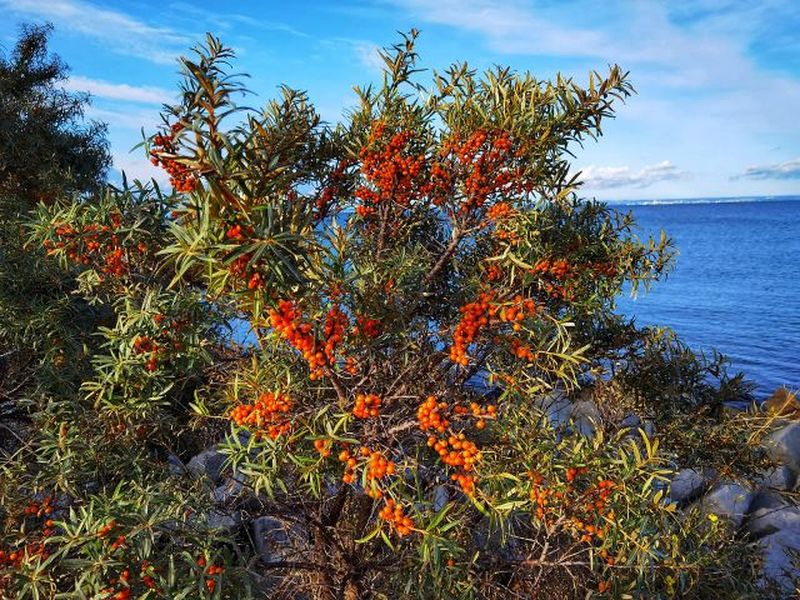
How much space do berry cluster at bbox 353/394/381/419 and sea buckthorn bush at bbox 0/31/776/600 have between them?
0.04 feet

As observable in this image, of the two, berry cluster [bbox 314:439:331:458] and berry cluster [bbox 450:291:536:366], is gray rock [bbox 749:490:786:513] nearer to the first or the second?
berry cluster [bbox 450:291:536:366]

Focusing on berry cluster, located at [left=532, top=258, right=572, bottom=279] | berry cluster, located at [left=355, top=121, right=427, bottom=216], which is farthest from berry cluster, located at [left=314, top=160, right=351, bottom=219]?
berry cluster, located at [left=532, top=258, right=572, bottom=279]

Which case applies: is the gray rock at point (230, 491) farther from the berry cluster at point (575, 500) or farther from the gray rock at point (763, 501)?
the gray rock at point (763, 501)

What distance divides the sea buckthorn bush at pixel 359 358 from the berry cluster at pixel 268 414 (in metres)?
0.02

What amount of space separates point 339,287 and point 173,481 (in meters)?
2.50

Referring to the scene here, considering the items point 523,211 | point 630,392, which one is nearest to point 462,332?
point 523,211

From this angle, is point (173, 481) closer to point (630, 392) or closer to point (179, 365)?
point (179, 365)

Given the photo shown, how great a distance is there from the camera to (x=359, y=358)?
153 inches

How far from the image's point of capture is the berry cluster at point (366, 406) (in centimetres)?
305

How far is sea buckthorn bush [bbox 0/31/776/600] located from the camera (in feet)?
9.37

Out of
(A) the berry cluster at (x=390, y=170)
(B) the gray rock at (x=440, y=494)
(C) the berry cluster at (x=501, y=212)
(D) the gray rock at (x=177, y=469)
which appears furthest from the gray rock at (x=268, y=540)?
(C) the berry cluster at (x=501, y=212)

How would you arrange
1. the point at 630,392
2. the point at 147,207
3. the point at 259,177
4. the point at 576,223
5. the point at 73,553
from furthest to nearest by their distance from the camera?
the point at 630,392 < the point at 576,223 < the point at 147,207 < the point at 73,553 < the point at 259,177

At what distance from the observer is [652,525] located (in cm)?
388

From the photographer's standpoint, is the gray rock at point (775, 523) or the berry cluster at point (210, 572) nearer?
the berry cluster at point (210, 572)
